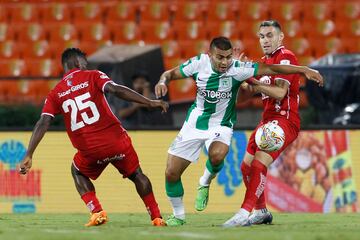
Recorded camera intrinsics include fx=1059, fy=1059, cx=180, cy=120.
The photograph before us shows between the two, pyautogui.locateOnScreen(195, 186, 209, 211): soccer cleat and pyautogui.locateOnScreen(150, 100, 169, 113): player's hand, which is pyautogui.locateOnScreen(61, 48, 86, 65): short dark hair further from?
pyautogui.locateOnScreen(195, 186, 209, 211): soccer cleat

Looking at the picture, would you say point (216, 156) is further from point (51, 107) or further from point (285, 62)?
point (51, 107)

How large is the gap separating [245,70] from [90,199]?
214cm

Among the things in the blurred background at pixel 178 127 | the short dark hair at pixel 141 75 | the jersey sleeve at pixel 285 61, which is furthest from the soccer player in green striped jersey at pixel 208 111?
the short dark hair at pixel 141 75

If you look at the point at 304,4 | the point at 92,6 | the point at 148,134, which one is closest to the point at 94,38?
the point at 92,6

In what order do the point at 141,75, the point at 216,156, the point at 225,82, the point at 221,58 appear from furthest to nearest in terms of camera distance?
the point at 141,75, the point at 216,156, the point at 225,82, the point at 221,58

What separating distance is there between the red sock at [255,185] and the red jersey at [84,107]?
148 cm

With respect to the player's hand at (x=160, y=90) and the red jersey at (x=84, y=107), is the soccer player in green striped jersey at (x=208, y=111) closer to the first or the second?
the player's hand at (x=160, y=90)

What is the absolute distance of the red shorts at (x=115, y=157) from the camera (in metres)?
10.9

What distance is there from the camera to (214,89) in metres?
10.7

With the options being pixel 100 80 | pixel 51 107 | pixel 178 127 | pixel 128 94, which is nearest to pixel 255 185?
pixel 128 94

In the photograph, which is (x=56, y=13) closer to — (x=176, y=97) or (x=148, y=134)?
(x=176, y=97)

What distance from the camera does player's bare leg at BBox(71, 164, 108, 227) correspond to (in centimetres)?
1091

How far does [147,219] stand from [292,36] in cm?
971

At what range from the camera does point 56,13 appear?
2259 cm
